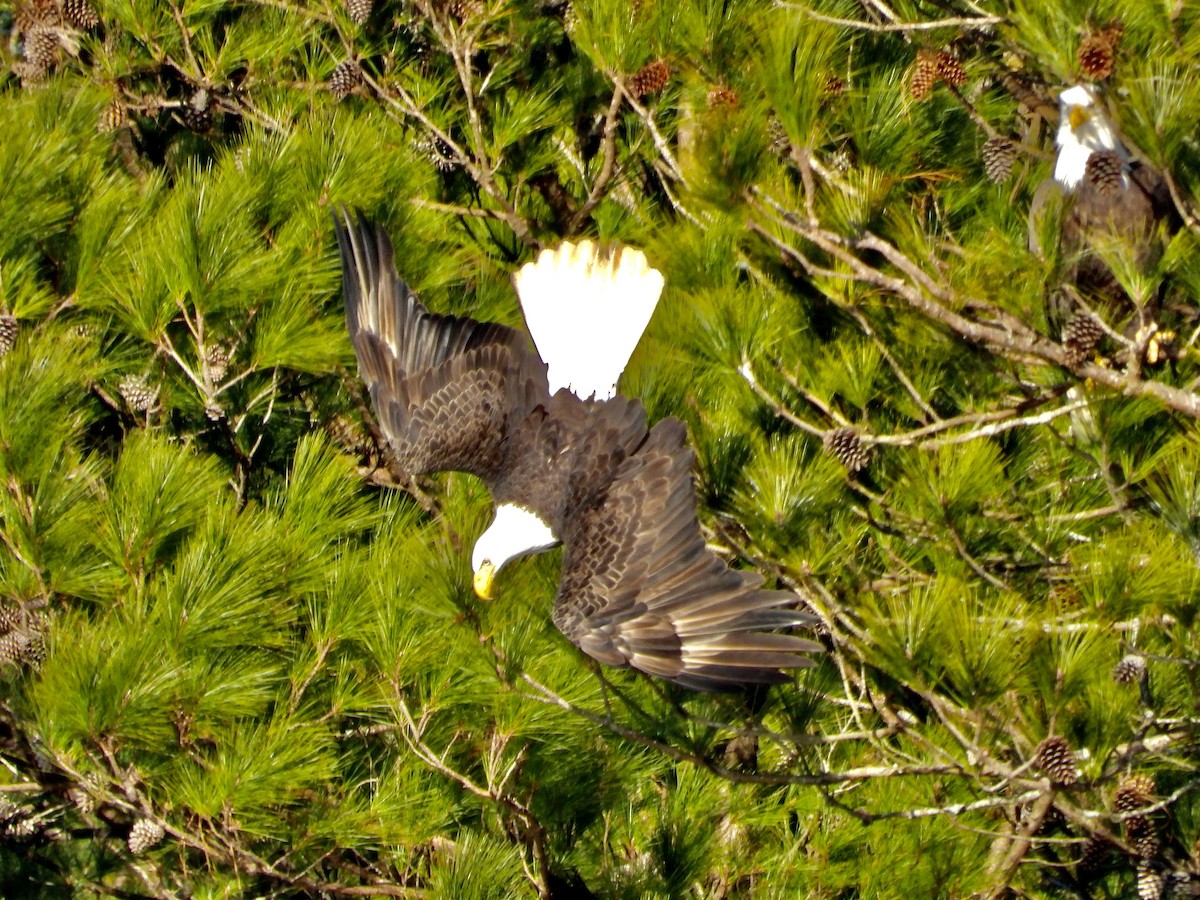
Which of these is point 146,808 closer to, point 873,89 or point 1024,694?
point 1024,694

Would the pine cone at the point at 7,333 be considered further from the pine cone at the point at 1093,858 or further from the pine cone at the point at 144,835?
the pine cone at the point at 1093,858

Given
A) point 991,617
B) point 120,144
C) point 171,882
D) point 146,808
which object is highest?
point 120,144

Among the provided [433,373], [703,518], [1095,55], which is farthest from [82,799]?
[1095,55]

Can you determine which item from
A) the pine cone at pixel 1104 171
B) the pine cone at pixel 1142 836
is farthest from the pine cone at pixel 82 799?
the pine cone at pixel 1104 171

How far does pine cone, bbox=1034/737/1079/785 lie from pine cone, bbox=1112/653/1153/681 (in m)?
0.19

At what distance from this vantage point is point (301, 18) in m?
3.40

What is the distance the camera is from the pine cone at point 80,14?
338 centimetres

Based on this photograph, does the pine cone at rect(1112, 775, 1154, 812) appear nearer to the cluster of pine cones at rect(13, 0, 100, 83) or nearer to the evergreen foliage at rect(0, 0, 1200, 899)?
→ the evergreen foliage at rect(0, 0, 1200, 899)

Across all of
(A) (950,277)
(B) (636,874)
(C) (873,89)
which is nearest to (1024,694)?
(A) (950,277)

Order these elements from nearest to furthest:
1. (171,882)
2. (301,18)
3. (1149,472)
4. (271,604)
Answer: (1149,472) < (271,604) < (171,882) < (301,18)

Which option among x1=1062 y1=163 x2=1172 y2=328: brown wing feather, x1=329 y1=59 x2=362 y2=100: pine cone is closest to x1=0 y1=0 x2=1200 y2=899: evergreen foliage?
x1=1062 y1=163 x2=1172 y2=328: brown wing feather

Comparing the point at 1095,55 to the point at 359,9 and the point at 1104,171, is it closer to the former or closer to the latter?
the point at 1104,171

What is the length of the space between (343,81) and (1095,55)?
1885mm

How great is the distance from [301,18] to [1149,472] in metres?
2.10
